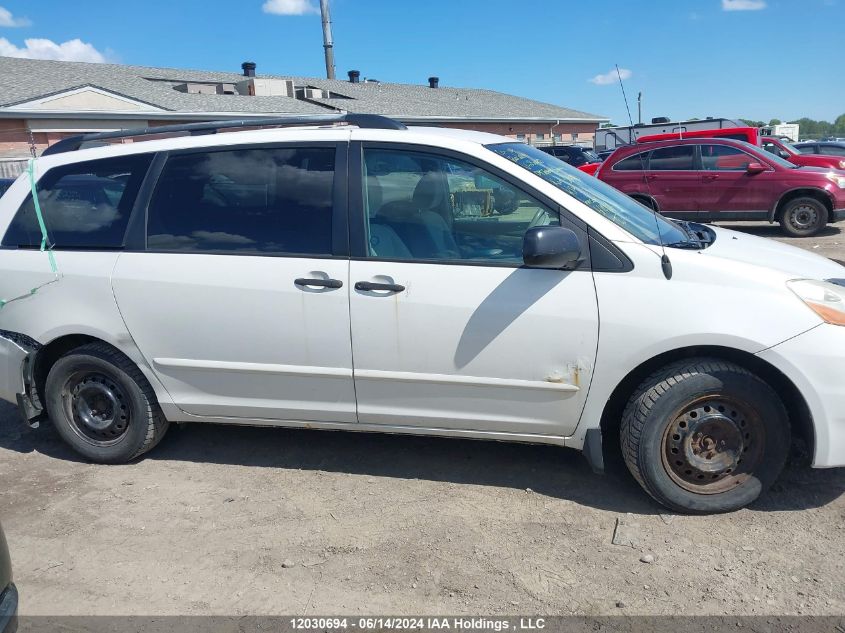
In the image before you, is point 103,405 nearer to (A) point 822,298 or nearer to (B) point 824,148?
(A) point 822,298

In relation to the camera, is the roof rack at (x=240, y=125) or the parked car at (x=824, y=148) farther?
the parked car at (x=824, y=148)

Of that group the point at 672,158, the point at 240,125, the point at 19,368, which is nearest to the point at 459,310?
the point at 240,125

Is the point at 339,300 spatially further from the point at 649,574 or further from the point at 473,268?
the point at 649,574

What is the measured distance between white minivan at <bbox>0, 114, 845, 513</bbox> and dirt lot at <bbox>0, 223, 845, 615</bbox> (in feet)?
0.96

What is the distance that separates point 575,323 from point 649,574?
113 cm

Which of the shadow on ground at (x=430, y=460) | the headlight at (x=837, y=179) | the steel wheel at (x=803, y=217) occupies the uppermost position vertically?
the headlight at (x=837, y=179)

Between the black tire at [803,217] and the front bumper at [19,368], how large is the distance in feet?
39.2

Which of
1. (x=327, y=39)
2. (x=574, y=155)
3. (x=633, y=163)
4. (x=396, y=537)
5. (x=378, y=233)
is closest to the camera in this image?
(x=396, y=537)

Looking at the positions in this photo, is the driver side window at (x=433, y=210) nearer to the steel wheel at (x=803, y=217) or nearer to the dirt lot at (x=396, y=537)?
the dirt lot at (x=396, y=537)

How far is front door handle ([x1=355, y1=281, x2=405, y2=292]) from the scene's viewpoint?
343cm

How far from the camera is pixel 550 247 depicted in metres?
3.16

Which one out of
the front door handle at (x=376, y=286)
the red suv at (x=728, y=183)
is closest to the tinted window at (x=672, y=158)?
the red suv at (x=728, y=183)

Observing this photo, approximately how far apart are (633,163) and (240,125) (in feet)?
34.5

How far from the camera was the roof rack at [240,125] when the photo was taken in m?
3.83
